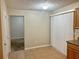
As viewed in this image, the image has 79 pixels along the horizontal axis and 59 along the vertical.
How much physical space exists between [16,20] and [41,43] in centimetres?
295

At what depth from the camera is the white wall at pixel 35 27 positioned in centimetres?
485

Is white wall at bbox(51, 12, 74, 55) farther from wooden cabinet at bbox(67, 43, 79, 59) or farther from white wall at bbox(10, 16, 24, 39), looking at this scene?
white wall at bbox(10, 16, 24, 39)

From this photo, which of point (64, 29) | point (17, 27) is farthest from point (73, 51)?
point (17, 27)

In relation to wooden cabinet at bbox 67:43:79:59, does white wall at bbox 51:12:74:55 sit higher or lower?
higher

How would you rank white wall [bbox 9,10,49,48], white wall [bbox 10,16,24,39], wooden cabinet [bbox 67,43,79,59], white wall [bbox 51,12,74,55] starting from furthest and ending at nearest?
white wall [bbox 10,16,24,39] → white wall [bbox 9,10,49,48] → white wall [bbox 51,12,74,55] → wooden cabinet [bbox 67,43,79,59]

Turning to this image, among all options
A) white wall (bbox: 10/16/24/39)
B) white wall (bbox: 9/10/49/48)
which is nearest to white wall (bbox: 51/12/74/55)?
white wall (bbox: 9/10/49/48)

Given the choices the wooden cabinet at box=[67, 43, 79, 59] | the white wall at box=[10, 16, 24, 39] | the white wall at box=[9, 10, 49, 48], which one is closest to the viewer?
the wooden cabinet at box=[67, 43, 79, 59]

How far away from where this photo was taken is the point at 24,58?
375 cm

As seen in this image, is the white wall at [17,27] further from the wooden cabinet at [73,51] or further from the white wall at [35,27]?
the wooden cabinet at [73,51]

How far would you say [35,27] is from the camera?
5086 mm

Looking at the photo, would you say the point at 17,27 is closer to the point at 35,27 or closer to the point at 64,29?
the point at 35,27

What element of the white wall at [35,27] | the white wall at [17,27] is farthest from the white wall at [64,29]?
the white wall at [17,27]

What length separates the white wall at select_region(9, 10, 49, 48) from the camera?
485cm

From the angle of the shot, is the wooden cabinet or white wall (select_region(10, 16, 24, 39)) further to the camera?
white wall (select_region(10, 16, 24, 39))
